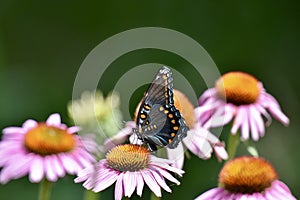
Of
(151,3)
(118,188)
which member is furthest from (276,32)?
(118,188)

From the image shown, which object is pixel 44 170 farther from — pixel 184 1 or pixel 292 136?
pixel 184 1

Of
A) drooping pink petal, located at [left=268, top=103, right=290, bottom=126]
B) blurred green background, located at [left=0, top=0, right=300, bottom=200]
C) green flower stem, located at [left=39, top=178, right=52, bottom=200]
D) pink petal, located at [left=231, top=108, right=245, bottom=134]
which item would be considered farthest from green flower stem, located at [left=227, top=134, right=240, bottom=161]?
blurred green background, located at [left=0, top=0, right=300, bottom=200]

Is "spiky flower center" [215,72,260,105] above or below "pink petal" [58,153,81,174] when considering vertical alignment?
above

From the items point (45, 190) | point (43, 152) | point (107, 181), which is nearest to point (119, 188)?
point (107, 181)

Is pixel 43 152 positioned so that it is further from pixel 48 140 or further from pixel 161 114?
pixel 161 114

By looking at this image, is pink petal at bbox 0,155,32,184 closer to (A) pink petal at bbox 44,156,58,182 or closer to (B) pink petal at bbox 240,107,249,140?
(A) pink petal at bbox 44,156,58,182

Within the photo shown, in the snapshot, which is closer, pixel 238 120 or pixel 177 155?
pixel 177 155
